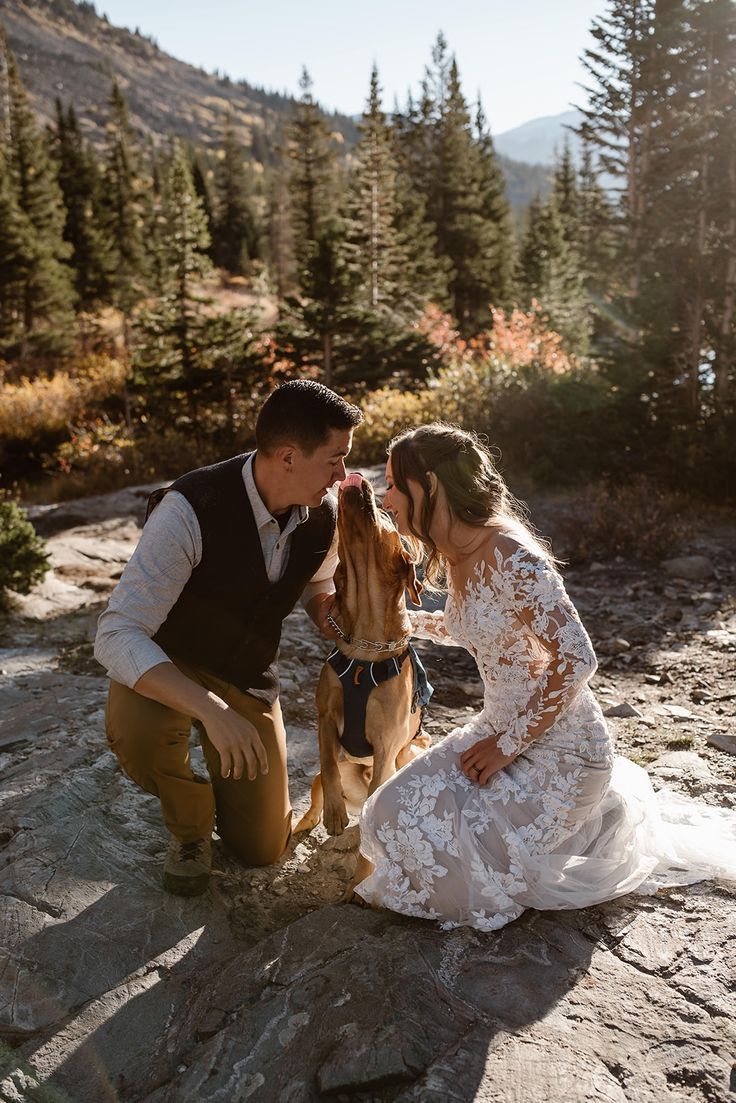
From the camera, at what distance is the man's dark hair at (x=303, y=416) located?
292 centimetres

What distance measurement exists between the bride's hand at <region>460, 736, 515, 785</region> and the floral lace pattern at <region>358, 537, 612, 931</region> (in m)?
0.02

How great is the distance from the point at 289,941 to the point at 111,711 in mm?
1077

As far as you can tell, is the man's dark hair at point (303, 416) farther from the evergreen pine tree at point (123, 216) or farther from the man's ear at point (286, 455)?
the evergreen pine tree at point (123, 216)

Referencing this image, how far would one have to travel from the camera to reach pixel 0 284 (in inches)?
917

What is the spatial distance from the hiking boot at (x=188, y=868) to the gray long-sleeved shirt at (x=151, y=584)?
0.71 meters

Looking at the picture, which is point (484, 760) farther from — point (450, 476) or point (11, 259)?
point (11, 259)

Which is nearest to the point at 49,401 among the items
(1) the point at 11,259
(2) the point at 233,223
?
(1) the point at 11,259

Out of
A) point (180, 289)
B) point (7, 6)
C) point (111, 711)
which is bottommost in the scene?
point (111, 711)

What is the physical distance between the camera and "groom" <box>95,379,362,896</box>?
2.82m

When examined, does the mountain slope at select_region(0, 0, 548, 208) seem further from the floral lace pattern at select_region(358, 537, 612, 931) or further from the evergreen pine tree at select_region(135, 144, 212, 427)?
the floral lace pattern at select_region(358, 537, 612, 931)

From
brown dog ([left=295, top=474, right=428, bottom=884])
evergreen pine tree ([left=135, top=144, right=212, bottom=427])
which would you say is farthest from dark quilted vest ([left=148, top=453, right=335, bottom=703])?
evergreen pine tree ([left=135, top=144, right=212, bottom=427])

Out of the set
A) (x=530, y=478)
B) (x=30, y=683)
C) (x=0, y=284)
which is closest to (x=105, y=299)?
(x=0, y=284)

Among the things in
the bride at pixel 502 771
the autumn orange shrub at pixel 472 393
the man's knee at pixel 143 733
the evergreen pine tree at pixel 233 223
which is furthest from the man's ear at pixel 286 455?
the evergreen pine tree at pixel 233 223

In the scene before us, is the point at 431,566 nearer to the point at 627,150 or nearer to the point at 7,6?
the point at 627,150
